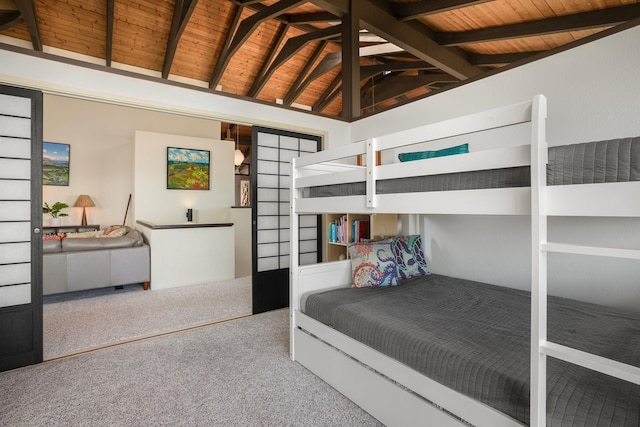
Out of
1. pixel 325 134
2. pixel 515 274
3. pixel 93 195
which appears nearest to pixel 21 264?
pixel 325 134

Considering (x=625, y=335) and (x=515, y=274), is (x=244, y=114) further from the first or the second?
(x=625, y=335)

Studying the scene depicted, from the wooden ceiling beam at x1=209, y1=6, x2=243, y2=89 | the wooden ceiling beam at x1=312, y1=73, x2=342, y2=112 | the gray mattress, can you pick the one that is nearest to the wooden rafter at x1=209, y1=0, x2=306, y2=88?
the wooden ceiling beam at x1=209, y1=6, x2=243, y2=89

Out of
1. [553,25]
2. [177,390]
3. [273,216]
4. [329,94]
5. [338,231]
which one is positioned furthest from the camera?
[329,94]

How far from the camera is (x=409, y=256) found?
8.75ft

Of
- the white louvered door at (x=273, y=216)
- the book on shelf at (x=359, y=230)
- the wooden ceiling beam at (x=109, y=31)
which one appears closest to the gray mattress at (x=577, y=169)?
the book on shelf at (x=359, y=230)

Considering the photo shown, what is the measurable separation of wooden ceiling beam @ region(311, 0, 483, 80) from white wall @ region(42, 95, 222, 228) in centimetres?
410

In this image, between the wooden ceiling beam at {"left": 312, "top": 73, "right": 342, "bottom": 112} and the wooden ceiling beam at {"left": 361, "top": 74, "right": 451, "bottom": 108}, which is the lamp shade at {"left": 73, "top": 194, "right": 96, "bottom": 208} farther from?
the wooden ceiling beam at {"left": 361, "top": 74, "right": 451, "bottom": 108}

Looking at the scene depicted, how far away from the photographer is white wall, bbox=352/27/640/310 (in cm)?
182

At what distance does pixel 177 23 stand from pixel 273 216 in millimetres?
3027

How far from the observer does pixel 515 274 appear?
7.77 feet

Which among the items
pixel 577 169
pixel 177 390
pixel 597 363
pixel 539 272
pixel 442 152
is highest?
pixel 442 152

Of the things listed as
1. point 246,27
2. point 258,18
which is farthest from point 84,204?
point 258,18

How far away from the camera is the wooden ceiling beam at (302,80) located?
5620 millimetres

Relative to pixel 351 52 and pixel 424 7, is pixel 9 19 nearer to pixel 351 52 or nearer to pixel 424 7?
pixel 351 52
